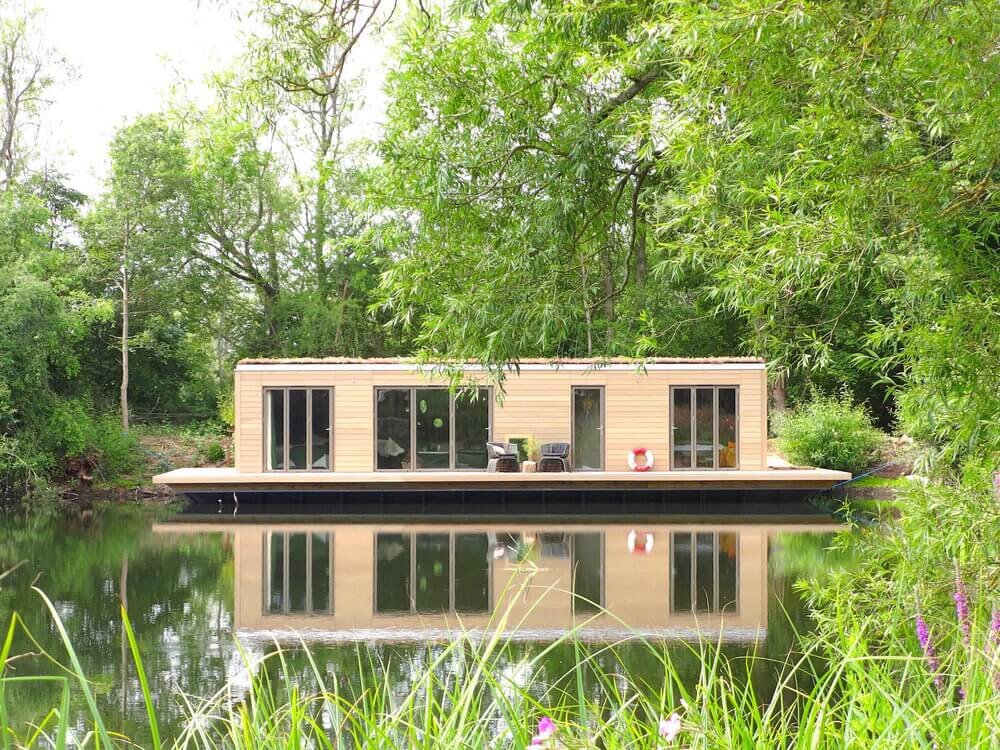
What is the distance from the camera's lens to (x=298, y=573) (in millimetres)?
9914

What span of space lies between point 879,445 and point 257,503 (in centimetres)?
994

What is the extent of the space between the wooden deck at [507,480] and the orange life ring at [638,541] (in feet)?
10.1

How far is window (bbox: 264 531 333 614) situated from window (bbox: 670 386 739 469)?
20.9 ft

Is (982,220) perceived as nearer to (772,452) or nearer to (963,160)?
(963,160)

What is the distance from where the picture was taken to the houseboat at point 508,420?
53.6 ft

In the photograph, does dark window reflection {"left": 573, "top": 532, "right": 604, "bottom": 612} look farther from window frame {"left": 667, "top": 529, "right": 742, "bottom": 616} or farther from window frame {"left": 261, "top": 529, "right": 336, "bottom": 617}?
window frame {"left": 261, "top": 529, "right": 336, "bottom": 617}

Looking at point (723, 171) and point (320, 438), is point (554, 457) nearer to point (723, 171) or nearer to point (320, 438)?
point (320, 438)

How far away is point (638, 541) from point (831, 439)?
668cm

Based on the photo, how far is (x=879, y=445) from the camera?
1797cm

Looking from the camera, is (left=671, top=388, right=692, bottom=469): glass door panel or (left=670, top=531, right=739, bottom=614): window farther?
(left=671, top=388, right=692, bottom=469): glass door panel

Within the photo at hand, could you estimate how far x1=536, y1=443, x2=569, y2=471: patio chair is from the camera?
1608cm

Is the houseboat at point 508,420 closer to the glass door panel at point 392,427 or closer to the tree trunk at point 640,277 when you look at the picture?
the glass door panel at point 392,427

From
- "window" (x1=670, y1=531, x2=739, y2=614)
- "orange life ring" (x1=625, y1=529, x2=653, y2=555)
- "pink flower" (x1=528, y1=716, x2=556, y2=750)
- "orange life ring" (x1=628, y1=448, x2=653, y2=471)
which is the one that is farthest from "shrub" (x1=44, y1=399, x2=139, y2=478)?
→ "pink flower" (x1=528, y1=716, x2=556, y2=750)

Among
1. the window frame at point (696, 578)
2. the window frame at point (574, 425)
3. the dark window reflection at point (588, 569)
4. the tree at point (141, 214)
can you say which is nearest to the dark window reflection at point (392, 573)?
the dark window reflection at point (588, 569)
